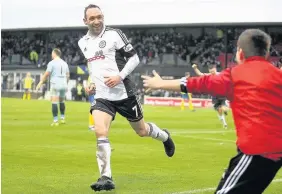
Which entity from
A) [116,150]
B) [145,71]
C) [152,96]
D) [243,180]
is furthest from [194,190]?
[145,71]

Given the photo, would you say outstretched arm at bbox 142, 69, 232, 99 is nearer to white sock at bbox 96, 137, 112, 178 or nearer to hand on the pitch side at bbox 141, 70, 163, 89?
hand on the pitch side at bbox 141, 70, 163, 89

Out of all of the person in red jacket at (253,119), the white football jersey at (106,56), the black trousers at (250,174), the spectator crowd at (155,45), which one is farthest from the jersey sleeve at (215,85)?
the spectator crowd at (155,45)

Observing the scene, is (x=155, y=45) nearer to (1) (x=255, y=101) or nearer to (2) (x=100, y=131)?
(2) (x=100, y=131)

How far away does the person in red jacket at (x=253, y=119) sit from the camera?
16.8 ft

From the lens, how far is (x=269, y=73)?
5227mm

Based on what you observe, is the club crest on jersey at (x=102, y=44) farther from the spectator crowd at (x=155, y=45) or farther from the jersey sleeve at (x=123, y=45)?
the spectator crowd at (x=155, y=45)

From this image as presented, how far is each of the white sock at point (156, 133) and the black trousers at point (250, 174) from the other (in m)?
4.47

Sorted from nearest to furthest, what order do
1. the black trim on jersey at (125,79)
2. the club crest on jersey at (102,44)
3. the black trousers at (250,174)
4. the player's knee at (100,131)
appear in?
the black trousers at (250,174)
the player's knee at (100,131)
the club crest on jersey at (102,44)
the black trim on jersey at (125,79)

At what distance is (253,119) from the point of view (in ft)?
16.9

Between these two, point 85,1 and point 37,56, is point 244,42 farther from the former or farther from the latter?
point 37,56

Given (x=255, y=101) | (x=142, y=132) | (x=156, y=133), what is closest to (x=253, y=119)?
(x=255, y=101)

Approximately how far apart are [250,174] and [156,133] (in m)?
4.77

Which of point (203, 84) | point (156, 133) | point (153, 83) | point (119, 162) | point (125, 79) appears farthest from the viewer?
point (119, 162)

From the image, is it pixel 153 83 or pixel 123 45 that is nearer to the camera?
pixel 153 83
